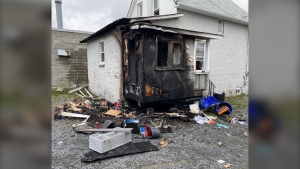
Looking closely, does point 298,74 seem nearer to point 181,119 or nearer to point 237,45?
point 181,119

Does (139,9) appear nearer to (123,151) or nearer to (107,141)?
(107,141)

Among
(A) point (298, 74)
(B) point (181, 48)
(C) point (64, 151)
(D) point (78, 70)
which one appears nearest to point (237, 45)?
(B) point (181, 48)

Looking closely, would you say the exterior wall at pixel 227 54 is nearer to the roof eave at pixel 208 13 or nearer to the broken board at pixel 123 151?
the roof eave at pixel 208 13

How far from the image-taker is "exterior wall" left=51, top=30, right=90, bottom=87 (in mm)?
12211

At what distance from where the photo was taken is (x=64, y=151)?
4.32 meters

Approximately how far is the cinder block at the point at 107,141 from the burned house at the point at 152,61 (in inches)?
88.6

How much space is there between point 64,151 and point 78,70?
9523 millimetres

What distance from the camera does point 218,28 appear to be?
1168 centimetres

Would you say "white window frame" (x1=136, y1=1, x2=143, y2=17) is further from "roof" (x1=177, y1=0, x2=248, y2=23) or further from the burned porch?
the burned porch

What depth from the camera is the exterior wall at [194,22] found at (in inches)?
378

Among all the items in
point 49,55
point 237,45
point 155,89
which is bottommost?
point 155,89

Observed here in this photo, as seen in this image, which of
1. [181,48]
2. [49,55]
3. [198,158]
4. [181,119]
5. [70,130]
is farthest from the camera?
[181,48]

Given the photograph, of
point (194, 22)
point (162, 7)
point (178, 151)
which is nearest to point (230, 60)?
point (194, 22)

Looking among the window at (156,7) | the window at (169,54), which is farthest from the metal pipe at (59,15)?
the window at (169,54)
